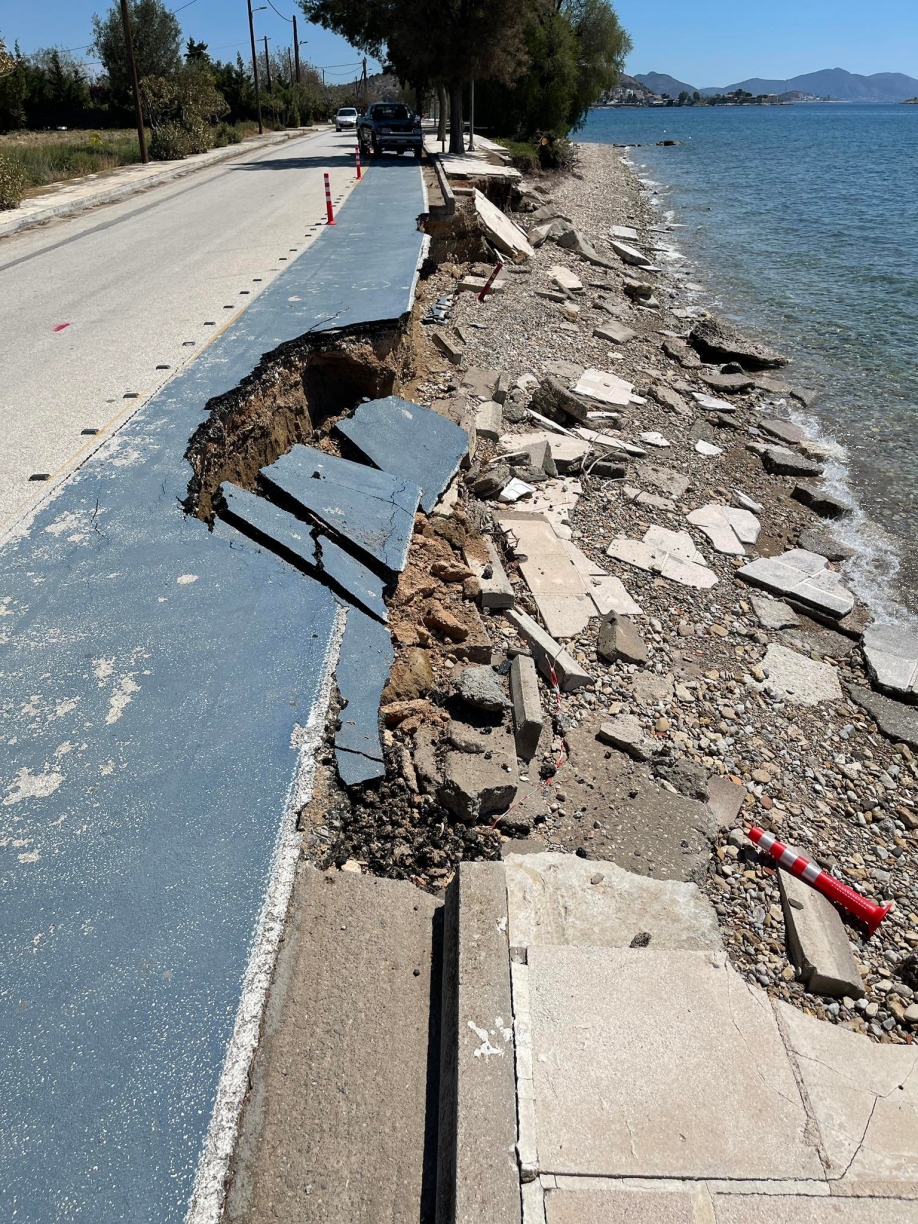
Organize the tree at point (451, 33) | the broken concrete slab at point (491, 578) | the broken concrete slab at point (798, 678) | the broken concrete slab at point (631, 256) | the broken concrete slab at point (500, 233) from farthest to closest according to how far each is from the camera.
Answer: the tree at point (451, 33)
the broken concrete slab at point (631, 256)
the broken concrete slab at point (500, 233)
the broken concrete slab at point (798, 678)
the broken concrete slab at point (491, 578)

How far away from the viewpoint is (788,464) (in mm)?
10797

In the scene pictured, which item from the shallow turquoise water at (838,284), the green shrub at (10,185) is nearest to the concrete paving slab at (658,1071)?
the shallow turquoise water at (838,284)

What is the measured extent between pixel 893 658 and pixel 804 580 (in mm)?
1312

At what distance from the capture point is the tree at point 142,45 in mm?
42344

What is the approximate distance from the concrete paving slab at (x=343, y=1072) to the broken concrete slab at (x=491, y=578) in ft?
11.4

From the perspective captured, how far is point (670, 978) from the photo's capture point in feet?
9.86

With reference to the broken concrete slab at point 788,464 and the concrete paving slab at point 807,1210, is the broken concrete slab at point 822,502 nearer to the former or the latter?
the broken concrete slab at point 788,464

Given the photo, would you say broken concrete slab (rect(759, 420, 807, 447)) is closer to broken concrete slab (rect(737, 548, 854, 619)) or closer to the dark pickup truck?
broken concrete slab (rect(737, 548, 854, 619))

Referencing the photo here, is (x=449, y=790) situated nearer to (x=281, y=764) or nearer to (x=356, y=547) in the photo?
(x=281, y=764)

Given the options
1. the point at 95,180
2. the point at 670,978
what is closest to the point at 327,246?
the point at 670,978

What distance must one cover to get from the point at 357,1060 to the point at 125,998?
773 millimetres

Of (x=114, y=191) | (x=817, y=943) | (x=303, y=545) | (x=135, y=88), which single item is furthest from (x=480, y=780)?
(x=135, y=88)

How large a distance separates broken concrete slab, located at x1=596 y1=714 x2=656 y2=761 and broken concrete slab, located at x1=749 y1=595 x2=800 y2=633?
8.42ft

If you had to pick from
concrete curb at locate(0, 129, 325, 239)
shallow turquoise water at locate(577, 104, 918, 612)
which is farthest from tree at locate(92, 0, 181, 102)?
shallow turquoise water at locate(577, 104, 918, 612)
